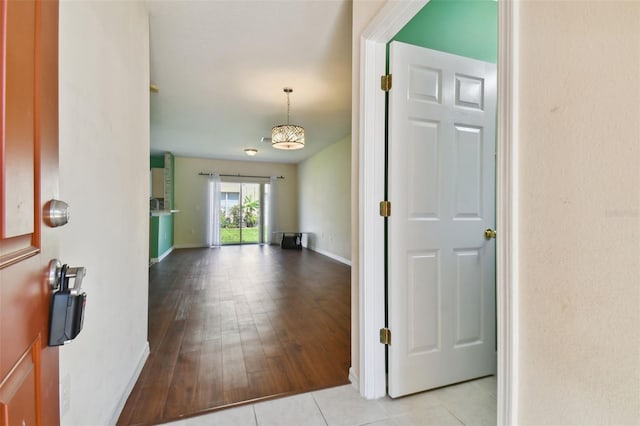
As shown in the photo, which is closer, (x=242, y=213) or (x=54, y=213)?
(x=54, y=213)

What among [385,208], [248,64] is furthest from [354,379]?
[248,64]

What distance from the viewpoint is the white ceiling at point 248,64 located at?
2.12 meters

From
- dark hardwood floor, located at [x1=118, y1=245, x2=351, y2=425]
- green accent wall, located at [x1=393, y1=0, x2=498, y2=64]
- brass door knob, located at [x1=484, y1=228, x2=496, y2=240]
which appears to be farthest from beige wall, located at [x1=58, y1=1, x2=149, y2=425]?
brass door knob, located at [x1=484, y1=228, x2=496, y2=240]

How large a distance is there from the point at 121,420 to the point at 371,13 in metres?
2.47

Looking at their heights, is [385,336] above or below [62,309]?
below

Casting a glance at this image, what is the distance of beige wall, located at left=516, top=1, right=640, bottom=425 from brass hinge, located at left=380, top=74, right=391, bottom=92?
86cm

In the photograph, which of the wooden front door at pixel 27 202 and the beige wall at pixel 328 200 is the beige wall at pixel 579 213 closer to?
the wooden front door at pixel 27 202

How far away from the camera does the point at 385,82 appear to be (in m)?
1.59

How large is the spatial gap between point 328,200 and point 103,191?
558 centimetres

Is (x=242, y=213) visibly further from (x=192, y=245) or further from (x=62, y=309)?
(x=62, y=309)

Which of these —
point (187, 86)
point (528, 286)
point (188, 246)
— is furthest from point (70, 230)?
point (188, 246)

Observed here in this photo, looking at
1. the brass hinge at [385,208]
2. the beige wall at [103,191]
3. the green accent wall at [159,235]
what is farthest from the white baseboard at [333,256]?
the beige wall at [103,191]

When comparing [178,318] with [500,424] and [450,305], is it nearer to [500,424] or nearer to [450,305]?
[450,305]

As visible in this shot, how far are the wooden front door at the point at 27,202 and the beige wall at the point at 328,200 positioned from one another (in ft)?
16.7
